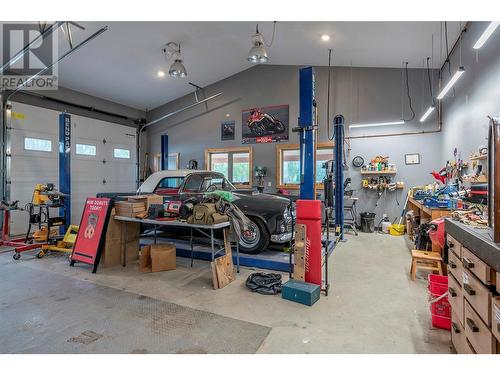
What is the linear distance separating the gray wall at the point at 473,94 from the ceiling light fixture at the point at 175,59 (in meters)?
5.31

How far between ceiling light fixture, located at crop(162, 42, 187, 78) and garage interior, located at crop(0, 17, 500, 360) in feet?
0.09

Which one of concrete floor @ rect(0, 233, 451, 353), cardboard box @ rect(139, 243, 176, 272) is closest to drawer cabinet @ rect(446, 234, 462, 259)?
concrete floor @ rect(0, 233, 451, 353)

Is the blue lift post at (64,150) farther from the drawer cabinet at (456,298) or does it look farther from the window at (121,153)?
the drawer cabinet at (456,298)

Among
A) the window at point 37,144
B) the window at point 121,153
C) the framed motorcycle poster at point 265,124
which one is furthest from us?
the window at point 121,153

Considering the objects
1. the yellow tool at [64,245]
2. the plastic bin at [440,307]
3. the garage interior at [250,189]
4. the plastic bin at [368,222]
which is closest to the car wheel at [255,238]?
the garage interior at [250,189]

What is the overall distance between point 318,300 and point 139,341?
1.73 metres

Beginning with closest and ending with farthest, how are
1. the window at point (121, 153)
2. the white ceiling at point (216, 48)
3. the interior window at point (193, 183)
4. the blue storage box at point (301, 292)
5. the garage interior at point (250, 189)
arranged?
the garage interior at point (250, 189)
the blue storage box at point (301, 292)
the interior window at point (193, 183)
the white ceiling at point (216, 48)
the window at point (121, 153)

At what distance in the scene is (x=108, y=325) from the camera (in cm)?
234

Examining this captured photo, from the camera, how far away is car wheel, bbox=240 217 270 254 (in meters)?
4.19

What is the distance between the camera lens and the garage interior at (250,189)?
7.17 feet

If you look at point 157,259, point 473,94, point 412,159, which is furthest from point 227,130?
point 473,94

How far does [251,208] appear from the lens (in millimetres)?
4285

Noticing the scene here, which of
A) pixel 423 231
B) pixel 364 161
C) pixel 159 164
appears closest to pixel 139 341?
pixel 423 231
